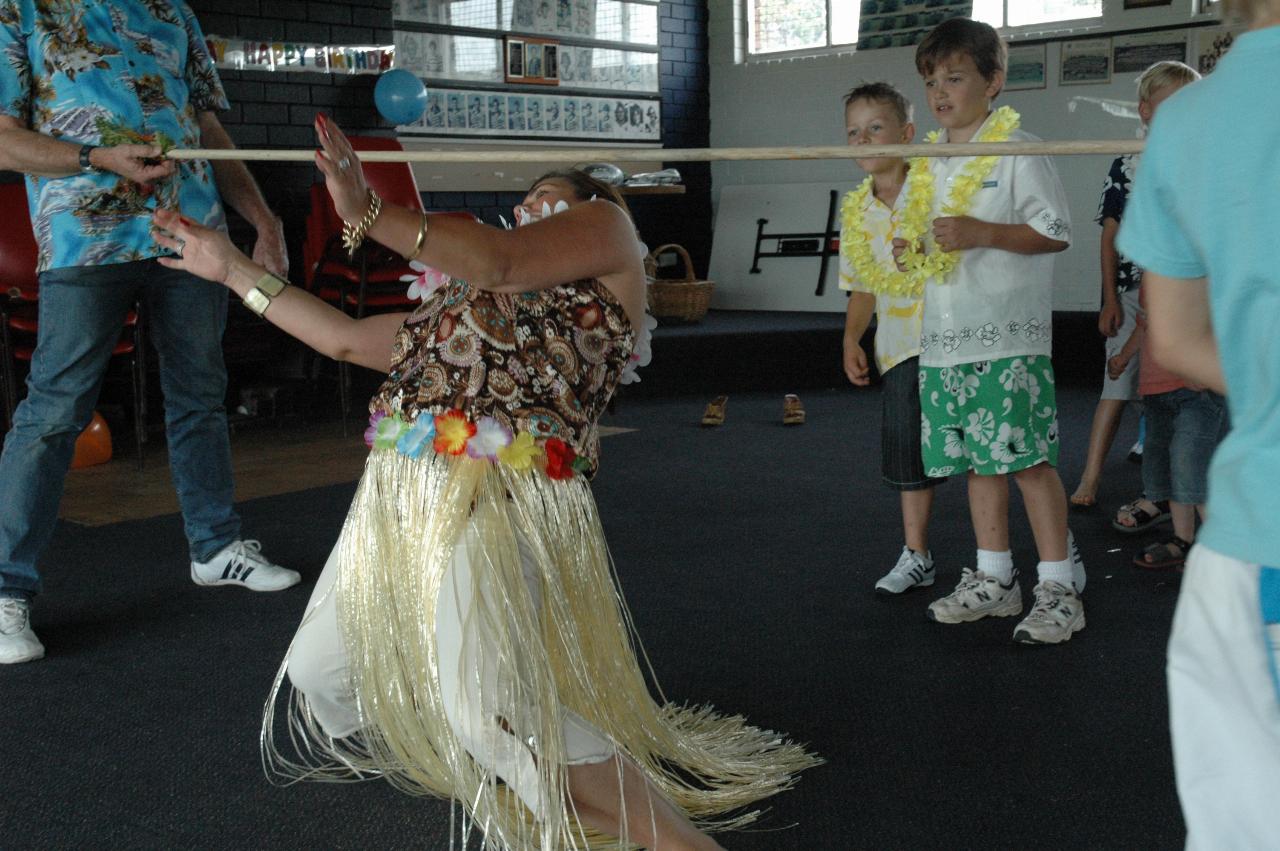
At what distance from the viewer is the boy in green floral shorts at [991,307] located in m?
2.60

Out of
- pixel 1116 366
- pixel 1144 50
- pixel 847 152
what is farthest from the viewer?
pixel 1144 50

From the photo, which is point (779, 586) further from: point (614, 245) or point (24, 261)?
point (24, 261)

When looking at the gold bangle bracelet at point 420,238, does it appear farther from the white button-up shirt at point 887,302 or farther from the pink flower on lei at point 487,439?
the white button-up shirt at point 887,302

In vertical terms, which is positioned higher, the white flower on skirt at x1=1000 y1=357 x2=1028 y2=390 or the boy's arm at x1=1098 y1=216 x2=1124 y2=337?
the boy's arm at x1=1098 y1=216 x2=1124 y2=337

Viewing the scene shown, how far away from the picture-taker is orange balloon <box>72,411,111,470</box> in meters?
4.70

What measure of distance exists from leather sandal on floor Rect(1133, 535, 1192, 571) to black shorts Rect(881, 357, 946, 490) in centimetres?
65

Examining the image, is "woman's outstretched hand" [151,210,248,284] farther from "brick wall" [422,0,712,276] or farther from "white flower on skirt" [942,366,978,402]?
"brick wall" [422,0,712,276]

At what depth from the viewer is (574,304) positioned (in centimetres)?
177

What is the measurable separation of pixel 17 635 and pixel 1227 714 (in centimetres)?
239

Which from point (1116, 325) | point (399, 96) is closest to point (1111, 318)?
point (1116, 325)

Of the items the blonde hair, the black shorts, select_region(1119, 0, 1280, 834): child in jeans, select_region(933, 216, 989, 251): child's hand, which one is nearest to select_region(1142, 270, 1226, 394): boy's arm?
select_region(1119, 0, 1280, 834): child in jeans

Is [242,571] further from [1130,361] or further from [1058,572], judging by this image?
[1130,361]

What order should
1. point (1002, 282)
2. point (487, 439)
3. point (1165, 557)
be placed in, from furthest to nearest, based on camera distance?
point (1165, 557) → point (1002, 282) → point (487, 439)

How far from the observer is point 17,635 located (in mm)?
2623
